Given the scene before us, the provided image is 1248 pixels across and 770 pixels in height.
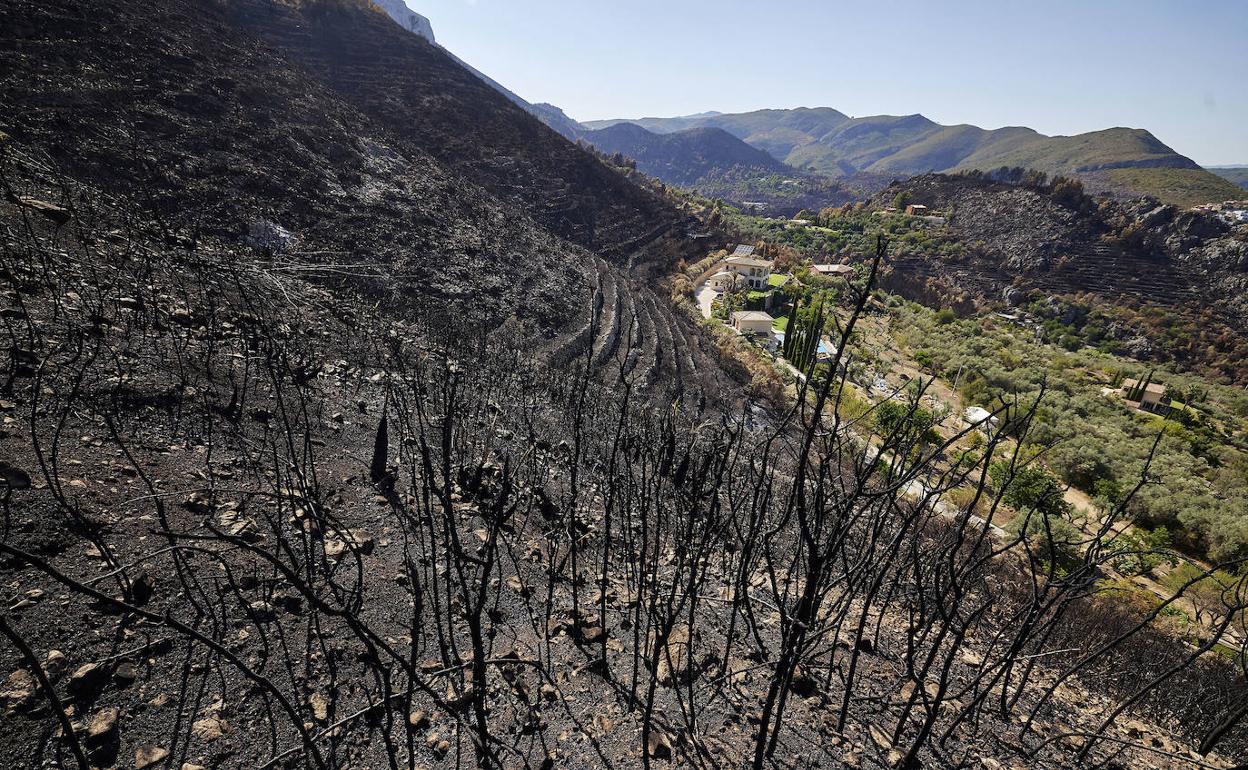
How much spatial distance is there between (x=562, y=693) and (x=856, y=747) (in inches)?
95.0

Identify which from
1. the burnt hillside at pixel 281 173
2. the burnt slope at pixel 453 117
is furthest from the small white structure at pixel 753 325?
the burnt slope at pixel 453 117

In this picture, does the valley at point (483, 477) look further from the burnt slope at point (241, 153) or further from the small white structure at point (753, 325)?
the small white structure at point (753, 325)

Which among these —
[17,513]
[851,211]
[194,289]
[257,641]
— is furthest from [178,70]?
[851,211]

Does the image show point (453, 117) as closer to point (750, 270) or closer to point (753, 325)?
point (750, 270)

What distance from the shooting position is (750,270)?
132ft

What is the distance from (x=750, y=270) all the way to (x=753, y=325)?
38.4ft

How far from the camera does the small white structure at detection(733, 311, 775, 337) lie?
30.0 meters

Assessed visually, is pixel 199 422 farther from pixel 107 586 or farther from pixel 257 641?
pixel 257 641

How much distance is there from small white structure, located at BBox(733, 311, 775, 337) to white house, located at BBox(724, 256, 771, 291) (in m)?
9.09

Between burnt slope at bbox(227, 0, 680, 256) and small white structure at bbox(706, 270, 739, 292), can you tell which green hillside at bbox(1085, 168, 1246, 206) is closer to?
small white structure at bbox(706, 270, 739, 292)

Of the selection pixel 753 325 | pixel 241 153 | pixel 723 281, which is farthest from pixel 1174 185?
pixel 241 153

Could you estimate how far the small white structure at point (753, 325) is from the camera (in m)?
30.0

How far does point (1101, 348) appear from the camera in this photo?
148 ft

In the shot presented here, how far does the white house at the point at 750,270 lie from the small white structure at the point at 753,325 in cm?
909
